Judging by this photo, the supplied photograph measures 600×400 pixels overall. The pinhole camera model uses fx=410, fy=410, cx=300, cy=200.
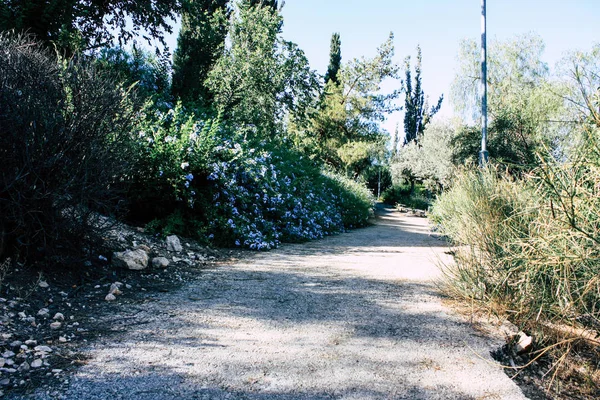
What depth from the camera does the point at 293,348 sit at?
3.00 meters

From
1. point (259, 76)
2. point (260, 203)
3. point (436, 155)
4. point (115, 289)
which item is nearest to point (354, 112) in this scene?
point (436, 155)

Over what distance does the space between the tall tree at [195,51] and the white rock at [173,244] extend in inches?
393

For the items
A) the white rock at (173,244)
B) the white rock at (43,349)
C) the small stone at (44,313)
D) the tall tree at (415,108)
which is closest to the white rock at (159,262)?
the white rock at (173,244)

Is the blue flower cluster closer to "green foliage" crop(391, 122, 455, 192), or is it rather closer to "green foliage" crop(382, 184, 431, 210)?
"green foliage" crop(391, 122, 455, 192)

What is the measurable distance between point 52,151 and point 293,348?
2.84m

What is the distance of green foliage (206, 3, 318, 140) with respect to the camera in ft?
49.0

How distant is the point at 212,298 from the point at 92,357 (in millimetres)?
1590

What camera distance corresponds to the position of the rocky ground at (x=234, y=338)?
7.95 ft

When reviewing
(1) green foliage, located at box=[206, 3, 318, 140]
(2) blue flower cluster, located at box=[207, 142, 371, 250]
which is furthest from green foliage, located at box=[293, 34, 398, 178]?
(2) blue flower cluster, located at box=[207, 142, 371, 250]

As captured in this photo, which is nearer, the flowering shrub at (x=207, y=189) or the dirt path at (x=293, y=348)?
the dirt path at (x=293, y=348)

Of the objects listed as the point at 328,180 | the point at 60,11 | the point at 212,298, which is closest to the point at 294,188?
the point at 328,180

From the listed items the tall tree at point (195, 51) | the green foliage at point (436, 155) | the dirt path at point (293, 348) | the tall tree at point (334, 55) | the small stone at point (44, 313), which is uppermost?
the tall tree at point (334, 55)

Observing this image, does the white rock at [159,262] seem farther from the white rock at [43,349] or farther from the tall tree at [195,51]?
the tall tree at [195,51]

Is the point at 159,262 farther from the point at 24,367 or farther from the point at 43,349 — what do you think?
the point at 24,367
